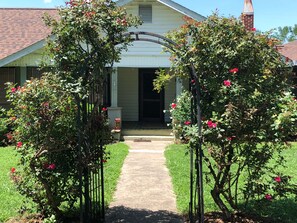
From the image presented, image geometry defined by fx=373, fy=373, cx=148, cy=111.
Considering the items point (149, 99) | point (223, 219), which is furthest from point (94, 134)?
point (149, 99)

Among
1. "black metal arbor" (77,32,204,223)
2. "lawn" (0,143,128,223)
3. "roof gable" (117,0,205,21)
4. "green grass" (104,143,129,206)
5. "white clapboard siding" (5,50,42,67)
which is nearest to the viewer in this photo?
"black metal arbor" (77,32,204,223)

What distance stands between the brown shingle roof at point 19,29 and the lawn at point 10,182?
4.91 metres

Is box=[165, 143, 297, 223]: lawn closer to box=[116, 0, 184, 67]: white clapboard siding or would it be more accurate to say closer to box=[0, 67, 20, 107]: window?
box=[116, 0, 184, 67]: white clapboard siding

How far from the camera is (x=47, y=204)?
5363 mm

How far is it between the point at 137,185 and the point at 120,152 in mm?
3610

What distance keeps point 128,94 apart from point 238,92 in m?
12.1

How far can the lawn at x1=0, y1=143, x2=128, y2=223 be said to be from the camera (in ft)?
20.2

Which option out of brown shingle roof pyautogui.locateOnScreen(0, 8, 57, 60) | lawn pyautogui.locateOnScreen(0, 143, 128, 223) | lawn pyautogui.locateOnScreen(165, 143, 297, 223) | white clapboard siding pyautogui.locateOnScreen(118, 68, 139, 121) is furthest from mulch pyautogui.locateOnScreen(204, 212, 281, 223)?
brown shingle roof pyautogui.locateOnScreen(0, 8, 57, 60)

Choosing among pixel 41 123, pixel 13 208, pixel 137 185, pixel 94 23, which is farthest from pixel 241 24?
pixel 13 208

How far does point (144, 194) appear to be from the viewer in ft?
23.4

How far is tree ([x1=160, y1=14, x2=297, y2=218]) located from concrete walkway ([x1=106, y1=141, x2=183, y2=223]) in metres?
1.38

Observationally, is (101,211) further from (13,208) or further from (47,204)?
(13,208)

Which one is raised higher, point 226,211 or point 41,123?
point 41,123

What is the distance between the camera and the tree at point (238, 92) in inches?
189
